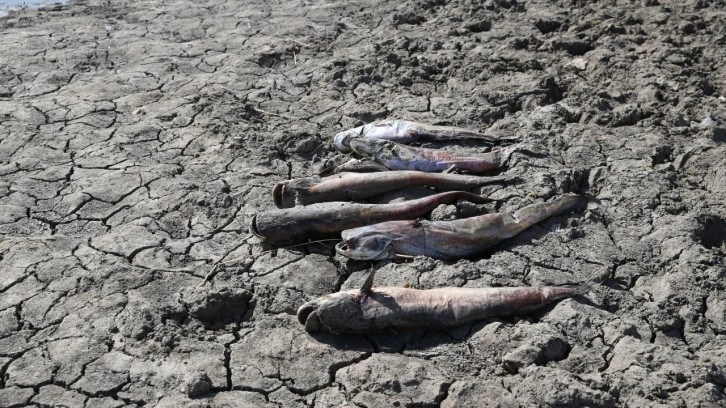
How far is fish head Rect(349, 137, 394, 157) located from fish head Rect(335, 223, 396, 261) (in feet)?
4.11

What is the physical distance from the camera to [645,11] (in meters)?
9.03

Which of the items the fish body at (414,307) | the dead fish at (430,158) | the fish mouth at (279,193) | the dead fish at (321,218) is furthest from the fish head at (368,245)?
the dead fish at (430,158)

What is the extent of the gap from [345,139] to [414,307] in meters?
2.41

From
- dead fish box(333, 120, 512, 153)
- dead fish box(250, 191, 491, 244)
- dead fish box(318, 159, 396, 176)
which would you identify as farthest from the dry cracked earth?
dead fish box(318, 159, 396, 176)

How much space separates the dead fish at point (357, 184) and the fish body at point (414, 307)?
1301 millimetres

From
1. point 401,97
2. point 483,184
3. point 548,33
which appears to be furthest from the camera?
point 548,33

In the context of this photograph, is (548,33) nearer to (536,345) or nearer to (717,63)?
(717,63)

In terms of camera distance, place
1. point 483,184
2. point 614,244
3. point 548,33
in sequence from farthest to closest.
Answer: point 548,33 < point 483,184 < point 614,244

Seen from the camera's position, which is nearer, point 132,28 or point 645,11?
point 645,11

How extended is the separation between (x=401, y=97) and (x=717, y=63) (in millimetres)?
2993

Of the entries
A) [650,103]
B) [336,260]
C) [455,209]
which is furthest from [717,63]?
[336,260]

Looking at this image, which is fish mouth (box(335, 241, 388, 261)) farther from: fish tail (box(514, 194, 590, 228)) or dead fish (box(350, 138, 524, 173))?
dead fish (box(350, 138, 524, 173))

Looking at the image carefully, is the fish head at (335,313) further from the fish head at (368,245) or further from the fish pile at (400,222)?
the fish head at (368,245)

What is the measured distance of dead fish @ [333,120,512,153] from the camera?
22.6ft
